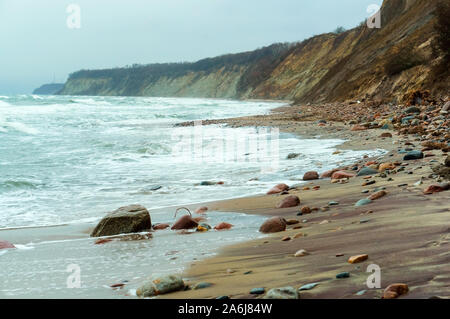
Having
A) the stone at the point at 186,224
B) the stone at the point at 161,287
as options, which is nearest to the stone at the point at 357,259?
the stone at the point at 161,287

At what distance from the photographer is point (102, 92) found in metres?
154

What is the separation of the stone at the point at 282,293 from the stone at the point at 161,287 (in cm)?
73

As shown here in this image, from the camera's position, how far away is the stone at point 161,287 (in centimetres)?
277

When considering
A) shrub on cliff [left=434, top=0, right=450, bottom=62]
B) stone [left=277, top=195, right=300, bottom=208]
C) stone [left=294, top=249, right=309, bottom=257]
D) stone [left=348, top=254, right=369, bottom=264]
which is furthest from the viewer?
shrub on cliff [left=434, top=0, right=450, bottom=62]

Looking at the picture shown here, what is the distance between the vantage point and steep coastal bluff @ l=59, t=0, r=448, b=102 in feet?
75.5

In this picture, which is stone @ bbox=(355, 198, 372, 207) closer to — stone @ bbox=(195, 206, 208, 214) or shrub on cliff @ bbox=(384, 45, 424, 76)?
stone @ bbox=(195, 206, 208, 214)

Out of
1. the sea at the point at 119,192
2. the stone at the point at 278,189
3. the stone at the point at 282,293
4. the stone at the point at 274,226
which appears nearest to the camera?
the stone at the point at 282,293

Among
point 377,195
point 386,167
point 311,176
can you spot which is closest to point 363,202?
point 377,195

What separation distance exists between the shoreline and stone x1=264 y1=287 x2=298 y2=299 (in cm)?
6

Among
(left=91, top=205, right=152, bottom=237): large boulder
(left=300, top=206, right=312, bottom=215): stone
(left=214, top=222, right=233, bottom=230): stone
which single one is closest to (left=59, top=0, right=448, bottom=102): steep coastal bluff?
(left=300, top=206, right=312, bottom=215): stone

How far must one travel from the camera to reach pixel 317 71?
62.7 metres

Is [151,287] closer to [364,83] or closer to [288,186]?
A: [288,186]

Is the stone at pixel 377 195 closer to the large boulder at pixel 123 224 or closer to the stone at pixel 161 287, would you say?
the large boulder at pixel 123 224
